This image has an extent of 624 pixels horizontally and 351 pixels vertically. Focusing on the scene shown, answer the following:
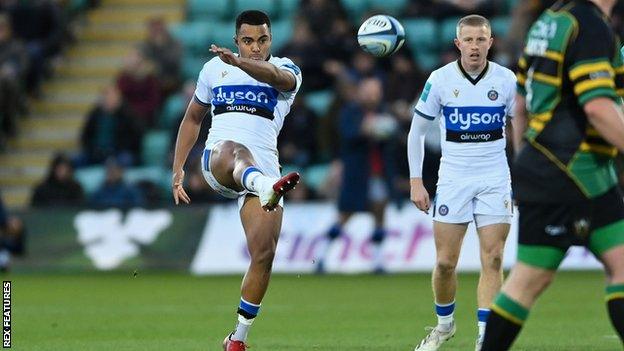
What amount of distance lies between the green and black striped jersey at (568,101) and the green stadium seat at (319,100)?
14963 millimetres

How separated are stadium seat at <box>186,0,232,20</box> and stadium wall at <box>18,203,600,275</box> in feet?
19.3

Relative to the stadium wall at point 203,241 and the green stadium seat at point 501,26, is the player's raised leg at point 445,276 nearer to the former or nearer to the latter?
the stadium wall at point 203,241

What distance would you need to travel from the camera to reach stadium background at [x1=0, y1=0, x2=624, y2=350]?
17.3m

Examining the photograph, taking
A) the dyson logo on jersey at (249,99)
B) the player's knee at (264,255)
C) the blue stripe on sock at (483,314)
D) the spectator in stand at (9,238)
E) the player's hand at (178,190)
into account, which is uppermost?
the dyson logo on jersey at (249,99)

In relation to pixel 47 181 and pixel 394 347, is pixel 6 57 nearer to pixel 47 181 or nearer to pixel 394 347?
pixel 47 181

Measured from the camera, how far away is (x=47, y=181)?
21688 mm

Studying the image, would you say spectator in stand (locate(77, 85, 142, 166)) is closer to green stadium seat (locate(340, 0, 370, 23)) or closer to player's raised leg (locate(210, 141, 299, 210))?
green stadium seat (locate(340, 0, 370, 23))

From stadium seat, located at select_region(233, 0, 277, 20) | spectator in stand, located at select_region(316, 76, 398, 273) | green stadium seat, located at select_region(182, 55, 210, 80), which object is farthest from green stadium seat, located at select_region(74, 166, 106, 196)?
spectator in stand, located at select_region(316, 76, 398, 273)

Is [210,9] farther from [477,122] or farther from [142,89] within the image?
[477,122]

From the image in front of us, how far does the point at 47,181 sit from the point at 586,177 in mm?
15221

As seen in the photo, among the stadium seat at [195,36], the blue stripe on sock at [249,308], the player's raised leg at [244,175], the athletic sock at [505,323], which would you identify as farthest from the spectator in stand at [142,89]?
the athletic sock at [505,323]

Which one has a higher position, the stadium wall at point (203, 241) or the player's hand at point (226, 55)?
the player's hand at point (226, 55)

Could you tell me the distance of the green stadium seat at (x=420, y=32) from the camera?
75.7 feet

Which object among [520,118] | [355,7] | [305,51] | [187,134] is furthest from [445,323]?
[355,7]
